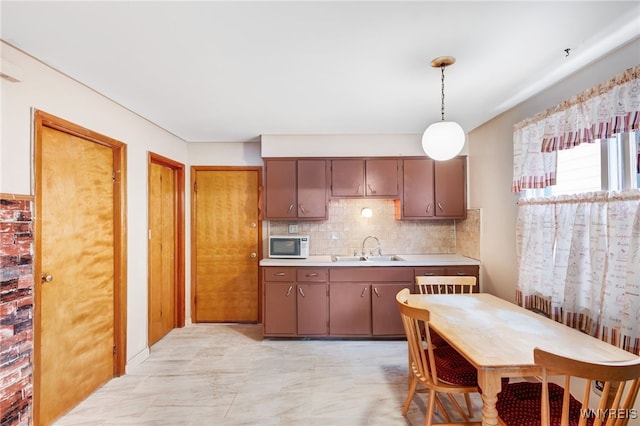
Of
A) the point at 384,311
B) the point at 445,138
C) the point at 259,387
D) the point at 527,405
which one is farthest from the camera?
the point at 384,311

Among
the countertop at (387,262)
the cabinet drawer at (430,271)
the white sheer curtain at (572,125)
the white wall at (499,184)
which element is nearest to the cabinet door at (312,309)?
the countertop at (387,262)

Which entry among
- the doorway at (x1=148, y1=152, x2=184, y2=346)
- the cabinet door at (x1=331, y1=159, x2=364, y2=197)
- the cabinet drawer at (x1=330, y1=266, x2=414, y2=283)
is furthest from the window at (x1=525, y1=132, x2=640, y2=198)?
the doorway at (x1=148, y1=152, x2=184, y2=346)

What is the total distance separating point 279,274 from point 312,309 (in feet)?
1.75

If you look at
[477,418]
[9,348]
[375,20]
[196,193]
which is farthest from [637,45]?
[196,193]

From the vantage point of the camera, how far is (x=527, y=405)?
1.45 metres

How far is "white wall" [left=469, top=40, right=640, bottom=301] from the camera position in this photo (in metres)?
2.45

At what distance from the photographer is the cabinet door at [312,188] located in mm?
3605

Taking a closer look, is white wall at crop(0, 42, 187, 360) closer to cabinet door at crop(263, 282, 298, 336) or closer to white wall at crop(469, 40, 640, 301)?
cabinet door at crop(263, 282, 298, 336)

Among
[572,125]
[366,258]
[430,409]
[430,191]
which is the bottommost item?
[430,409]

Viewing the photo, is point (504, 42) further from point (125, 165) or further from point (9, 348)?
point (9, 348)

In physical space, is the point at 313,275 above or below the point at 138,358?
above

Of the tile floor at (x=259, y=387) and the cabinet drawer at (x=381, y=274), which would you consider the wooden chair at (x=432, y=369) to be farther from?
the cabinet drawer at (x=381, y=274)

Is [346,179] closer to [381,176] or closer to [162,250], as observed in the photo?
[381,176]

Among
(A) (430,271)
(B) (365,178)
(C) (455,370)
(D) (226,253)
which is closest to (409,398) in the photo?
(C) (455,370)
